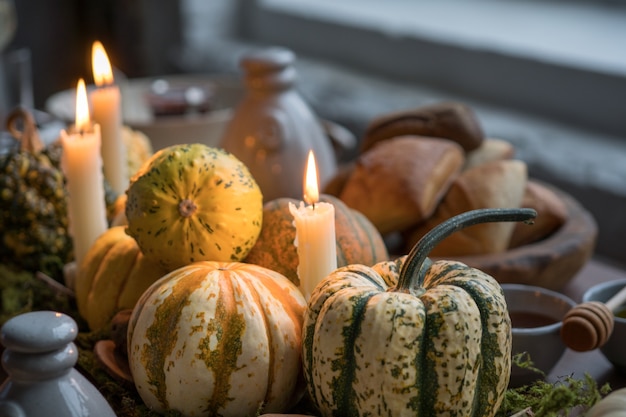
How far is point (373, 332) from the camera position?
0.65m

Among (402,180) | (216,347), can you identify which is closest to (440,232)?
(216,347)

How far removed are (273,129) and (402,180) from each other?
23 centimetres

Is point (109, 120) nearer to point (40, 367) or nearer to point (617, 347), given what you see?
point (40, 367)

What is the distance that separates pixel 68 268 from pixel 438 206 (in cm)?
51

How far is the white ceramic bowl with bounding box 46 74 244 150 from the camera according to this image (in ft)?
4.83

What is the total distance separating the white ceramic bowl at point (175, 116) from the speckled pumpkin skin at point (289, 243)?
0.56m

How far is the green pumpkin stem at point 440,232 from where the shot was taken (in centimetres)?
68

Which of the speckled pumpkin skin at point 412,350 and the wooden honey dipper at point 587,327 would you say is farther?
the wooden honey dipper at point 587,327

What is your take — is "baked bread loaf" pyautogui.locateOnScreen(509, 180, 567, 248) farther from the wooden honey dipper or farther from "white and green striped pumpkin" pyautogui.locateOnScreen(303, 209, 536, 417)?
"white and green striped pumpkin" pyautogui.locateOnScreen(303, 209, 536, 417)

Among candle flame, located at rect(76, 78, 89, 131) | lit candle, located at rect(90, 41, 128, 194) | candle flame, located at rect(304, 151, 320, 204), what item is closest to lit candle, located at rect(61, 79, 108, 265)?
candle flame, located at rect(76, 78, 89, 131)

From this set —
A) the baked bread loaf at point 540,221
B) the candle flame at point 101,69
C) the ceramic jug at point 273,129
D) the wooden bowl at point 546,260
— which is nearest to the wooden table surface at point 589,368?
the wooden bowl at point 546,260

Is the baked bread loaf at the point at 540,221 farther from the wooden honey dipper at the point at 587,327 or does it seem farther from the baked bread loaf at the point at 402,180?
the wooden honey dipper at the point at 587,327

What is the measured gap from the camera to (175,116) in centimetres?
160

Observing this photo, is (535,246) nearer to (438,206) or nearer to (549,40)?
(438,206)
